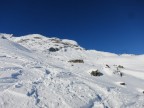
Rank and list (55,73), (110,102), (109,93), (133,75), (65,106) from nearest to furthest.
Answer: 1. (65,106)
2. (110,102)
3. (109,93)
4. (55,73)
5. (133,75)

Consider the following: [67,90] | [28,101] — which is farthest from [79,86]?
[28,101]

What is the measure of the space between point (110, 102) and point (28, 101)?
3.89m

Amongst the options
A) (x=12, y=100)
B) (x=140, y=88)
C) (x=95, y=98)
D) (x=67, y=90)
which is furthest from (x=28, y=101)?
(x=140, y=88)

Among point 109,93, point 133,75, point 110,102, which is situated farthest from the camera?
point 133,75

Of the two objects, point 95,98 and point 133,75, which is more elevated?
point 133,75

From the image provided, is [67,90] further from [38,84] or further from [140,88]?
[140,88]

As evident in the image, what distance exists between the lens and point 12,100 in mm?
9633

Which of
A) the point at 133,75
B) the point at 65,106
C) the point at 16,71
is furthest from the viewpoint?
the point at 133,75

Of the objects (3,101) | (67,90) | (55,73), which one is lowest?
(3,101)

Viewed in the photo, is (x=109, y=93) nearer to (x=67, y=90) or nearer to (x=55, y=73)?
(x=67, y=90)

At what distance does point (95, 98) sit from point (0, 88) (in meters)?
4.28

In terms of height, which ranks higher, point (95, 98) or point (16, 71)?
point (16, 71)

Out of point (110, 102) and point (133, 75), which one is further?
point (133, 75)

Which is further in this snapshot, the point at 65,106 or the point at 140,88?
the point at 140,88
